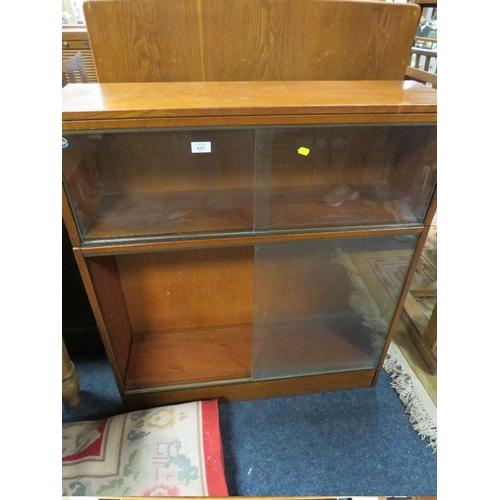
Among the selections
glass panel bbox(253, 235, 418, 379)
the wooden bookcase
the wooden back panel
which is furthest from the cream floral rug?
the wooden back panel

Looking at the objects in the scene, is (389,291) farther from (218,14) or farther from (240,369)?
(218,14)

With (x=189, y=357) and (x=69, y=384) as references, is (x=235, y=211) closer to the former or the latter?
(x=189, y=357)

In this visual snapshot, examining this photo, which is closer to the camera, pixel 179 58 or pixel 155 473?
pixel 179 58

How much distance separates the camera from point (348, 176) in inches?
41.9

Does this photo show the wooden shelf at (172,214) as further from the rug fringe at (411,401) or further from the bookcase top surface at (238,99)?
the rug fringe at (411,401)

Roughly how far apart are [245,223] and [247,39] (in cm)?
44

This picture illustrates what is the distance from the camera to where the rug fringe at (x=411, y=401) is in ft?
3.86

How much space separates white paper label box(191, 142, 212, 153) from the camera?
87 centimetres

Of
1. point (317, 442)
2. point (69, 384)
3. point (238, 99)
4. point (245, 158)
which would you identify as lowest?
point (317, 442)

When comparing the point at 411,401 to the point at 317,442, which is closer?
the point at 317,442

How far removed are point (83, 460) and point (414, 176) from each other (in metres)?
1.22

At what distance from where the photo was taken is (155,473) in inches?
40.3

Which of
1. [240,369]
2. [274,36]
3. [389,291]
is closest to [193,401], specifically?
[240,369]

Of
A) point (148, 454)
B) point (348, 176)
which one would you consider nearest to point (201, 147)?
point (348, 176)
